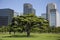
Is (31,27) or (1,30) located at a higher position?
(31,27)

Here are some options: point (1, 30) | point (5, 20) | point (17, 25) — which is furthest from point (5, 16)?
point (17, 25)

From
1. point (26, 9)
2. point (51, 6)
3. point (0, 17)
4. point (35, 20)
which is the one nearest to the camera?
point (35, 20)

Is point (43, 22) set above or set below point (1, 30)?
above

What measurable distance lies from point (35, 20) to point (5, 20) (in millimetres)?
68684

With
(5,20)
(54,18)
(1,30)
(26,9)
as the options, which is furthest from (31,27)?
(26,9)

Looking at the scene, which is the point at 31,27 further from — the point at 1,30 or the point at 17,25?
the point at 1,30

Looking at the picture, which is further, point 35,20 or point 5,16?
point 5,16

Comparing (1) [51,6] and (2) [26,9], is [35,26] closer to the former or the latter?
(2) [26,9]

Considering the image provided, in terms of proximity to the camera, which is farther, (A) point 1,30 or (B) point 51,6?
(B) point 51,6

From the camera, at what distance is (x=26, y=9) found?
120 metres

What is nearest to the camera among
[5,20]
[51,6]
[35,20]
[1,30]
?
[35,20]

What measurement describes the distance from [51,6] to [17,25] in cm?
11161

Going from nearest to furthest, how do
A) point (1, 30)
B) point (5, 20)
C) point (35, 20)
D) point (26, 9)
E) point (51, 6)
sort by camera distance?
point (35, 20) → point (1, 30) → point (5, 20) → point (26, 9) → point (51, 6)

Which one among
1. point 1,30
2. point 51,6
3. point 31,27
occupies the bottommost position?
point 1,30
